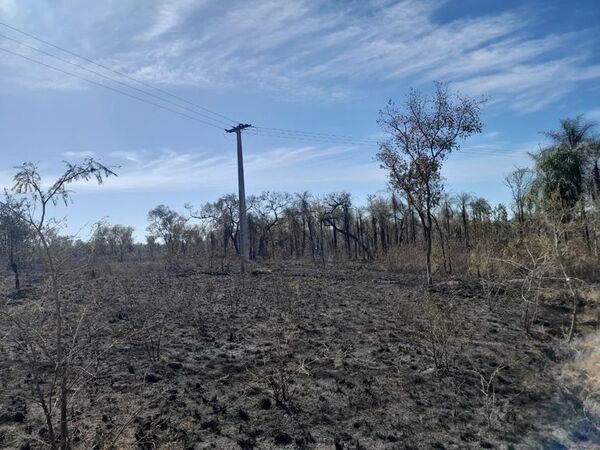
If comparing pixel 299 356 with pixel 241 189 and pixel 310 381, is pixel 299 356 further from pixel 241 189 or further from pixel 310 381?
pixel 241 189

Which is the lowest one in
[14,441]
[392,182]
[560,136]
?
[14,441]

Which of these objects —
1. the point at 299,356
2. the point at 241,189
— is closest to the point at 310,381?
the point at 299,356

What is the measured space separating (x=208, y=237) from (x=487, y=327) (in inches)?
1952

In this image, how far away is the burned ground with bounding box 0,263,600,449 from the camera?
5.35 m

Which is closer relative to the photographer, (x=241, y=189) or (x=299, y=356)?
(x=299, y=356)

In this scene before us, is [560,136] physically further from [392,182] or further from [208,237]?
[208,237]

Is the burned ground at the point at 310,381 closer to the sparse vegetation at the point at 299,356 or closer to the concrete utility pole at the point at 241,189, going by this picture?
the sparse vegetation at the point at 299,356

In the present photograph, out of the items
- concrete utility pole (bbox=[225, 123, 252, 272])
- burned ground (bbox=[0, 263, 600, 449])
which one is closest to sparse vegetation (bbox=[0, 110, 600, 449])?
burned ground (bbox=[0, 263, 600, 449])

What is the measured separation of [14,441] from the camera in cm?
505

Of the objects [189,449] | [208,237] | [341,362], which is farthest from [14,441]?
[208,237]

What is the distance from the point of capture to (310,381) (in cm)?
693

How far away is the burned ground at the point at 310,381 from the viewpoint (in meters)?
5.35

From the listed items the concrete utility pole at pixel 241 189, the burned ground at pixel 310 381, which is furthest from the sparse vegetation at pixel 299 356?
the concrete utility pole at pixel 241 189

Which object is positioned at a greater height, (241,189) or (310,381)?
(241,189)
